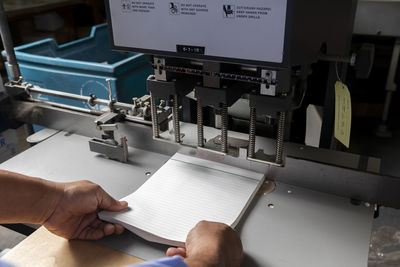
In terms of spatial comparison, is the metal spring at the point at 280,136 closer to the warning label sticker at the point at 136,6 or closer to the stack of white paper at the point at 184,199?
the stack of white paper at the point at 184,199

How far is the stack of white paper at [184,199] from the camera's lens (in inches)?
31.8

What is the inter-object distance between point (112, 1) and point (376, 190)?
78 cm

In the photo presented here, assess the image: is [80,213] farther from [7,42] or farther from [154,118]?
[7,42]

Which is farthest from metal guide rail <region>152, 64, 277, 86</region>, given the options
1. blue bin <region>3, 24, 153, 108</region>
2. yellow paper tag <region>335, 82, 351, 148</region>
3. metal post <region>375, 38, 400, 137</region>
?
metal post <region>375, 38, 400, 137</region>

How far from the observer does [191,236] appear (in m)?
0.75

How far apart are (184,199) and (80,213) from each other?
0.81ft

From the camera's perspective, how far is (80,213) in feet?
2.70

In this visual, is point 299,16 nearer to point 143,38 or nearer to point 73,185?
Result: point 143,38

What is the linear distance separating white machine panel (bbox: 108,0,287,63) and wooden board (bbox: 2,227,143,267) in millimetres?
465

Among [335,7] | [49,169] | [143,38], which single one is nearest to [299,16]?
[335,7]

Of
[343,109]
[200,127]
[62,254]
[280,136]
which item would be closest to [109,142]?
[200,127]

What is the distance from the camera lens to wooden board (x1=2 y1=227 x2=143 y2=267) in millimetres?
747

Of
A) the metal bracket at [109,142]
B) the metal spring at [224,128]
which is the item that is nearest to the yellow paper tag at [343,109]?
the metal spring at [224,128]

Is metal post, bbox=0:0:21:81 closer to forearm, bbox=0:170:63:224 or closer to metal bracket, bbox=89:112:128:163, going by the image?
metal bracket, bbox=89:112:128:163
